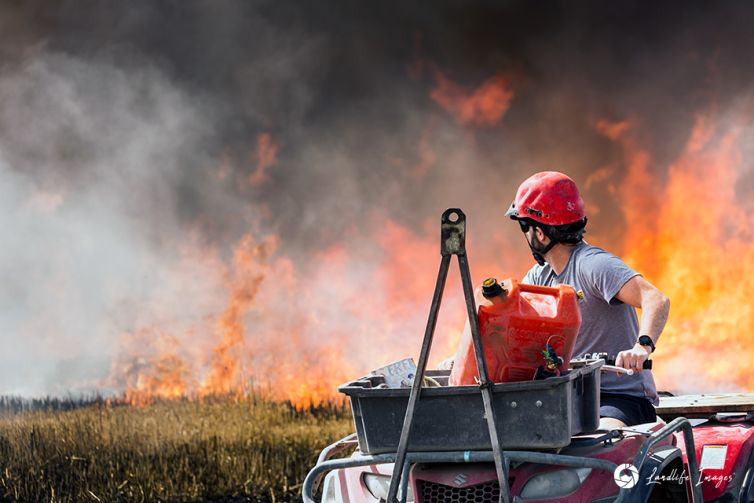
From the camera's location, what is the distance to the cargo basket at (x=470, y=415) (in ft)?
11.6

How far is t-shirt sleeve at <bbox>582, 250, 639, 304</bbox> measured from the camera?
439 cm

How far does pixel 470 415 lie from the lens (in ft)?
11.8

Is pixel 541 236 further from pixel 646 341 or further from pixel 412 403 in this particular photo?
pixel 412 403

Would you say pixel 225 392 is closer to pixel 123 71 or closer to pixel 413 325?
pixel 413 325

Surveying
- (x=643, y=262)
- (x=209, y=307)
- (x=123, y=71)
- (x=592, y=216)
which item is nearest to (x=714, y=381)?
(x=643, y=262)

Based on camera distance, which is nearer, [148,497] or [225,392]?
[148,497]

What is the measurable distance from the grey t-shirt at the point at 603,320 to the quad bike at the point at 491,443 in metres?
0.41

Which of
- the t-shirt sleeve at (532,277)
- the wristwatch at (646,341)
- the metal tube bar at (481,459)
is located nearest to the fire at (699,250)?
the t-shirt sleeve at (532,277)

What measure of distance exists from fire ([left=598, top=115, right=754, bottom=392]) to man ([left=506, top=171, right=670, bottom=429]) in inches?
329

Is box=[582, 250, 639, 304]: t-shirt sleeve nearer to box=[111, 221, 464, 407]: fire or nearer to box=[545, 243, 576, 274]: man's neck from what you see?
box=[545, 243, 576, 274]: man's neck

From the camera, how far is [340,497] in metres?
4.23

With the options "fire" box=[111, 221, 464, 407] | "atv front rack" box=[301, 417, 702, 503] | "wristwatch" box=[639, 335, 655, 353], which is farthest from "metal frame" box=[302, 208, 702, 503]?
"fire" box=[111, 221, 464, 407]

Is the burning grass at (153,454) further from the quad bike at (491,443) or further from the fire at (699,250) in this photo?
the quad bike at (491,443)

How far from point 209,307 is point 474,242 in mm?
4120
